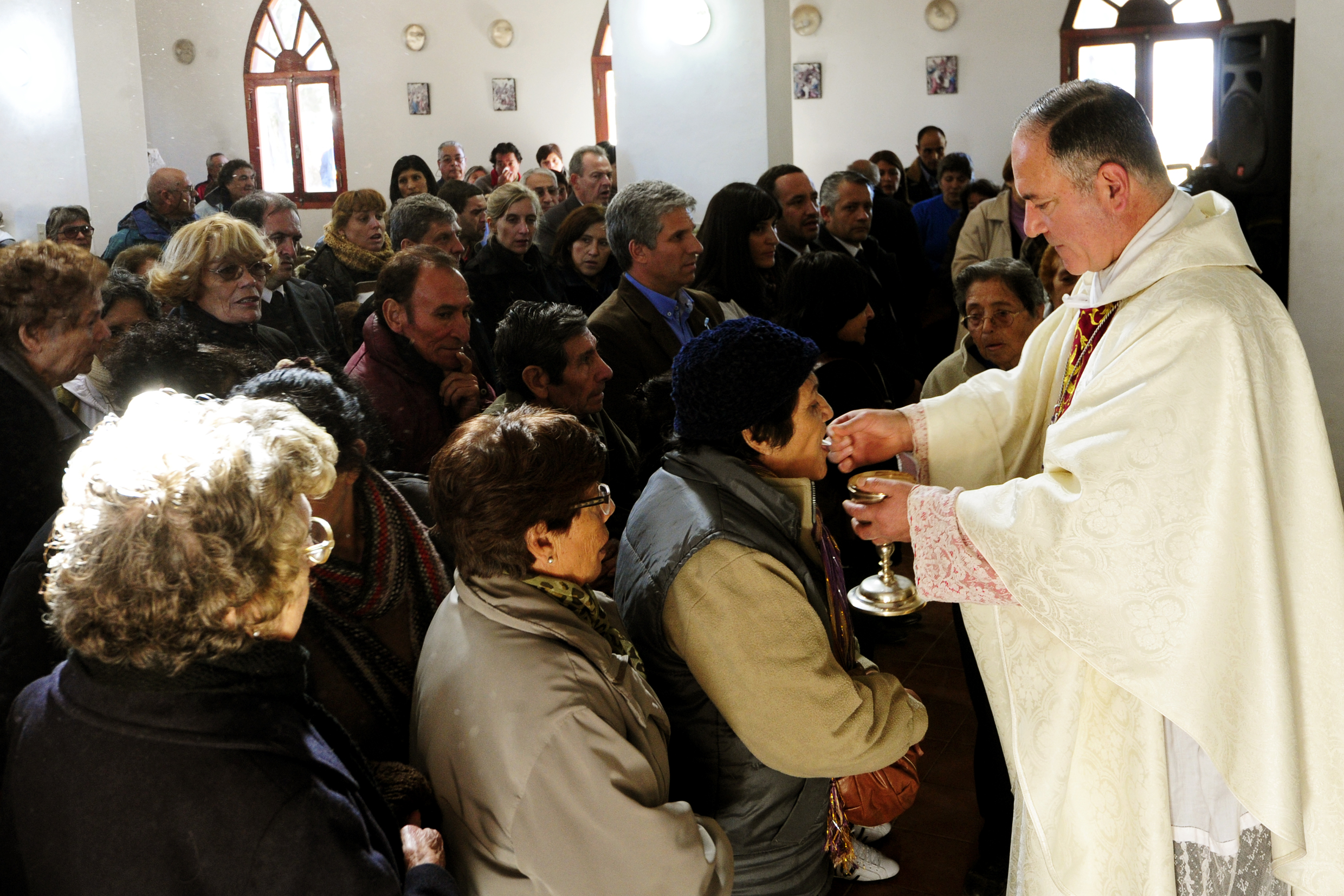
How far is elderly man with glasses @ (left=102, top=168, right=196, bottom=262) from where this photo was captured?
443 centimetres

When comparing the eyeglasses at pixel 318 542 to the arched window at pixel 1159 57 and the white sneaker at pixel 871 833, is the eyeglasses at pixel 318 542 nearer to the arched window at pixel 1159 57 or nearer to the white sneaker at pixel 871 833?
the white sneaker at pixel 871 833

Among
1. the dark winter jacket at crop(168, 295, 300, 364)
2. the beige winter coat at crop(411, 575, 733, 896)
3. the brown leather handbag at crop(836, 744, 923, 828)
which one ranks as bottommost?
the brown leather handbag at crop(836, 744, 923, 828)

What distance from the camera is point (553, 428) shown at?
5.85 ft

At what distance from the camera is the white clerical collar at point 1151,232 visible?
201 cm

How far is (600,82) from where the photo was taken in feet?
45.6

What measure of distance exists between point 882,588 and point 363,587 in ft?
3.08

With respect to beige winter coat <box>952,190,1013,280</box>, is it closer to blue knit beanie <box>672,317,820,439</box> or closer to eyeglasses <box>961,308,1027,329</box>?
eyeglasses <box>961,308,1027,329</box>

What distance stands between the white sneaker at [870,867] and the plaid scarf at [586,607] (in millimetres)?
1406

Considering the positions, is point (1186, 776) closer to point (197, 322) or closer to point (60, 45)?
point (197, 322)

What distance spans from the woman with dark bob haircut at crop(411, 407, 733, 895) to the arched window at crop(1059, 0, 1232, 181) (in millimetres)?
11538

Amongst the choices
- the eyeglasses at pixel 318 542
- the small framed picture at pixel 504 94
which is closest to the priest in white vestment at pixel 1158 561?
the eyeglasses at pixel 318 542

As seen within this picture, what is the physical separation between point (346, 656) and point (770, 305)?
3.07 metres

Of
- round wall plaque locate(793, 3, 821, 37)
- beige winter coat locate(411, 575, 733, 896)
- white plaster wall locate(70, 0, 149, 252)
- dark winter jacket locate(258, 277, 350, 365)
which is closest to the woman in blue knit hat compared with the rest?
beige winter coat locate(411, 575, 733, 896)

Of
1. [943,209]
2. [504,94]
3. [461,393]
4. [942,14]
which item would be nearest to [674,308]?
[461,393]
